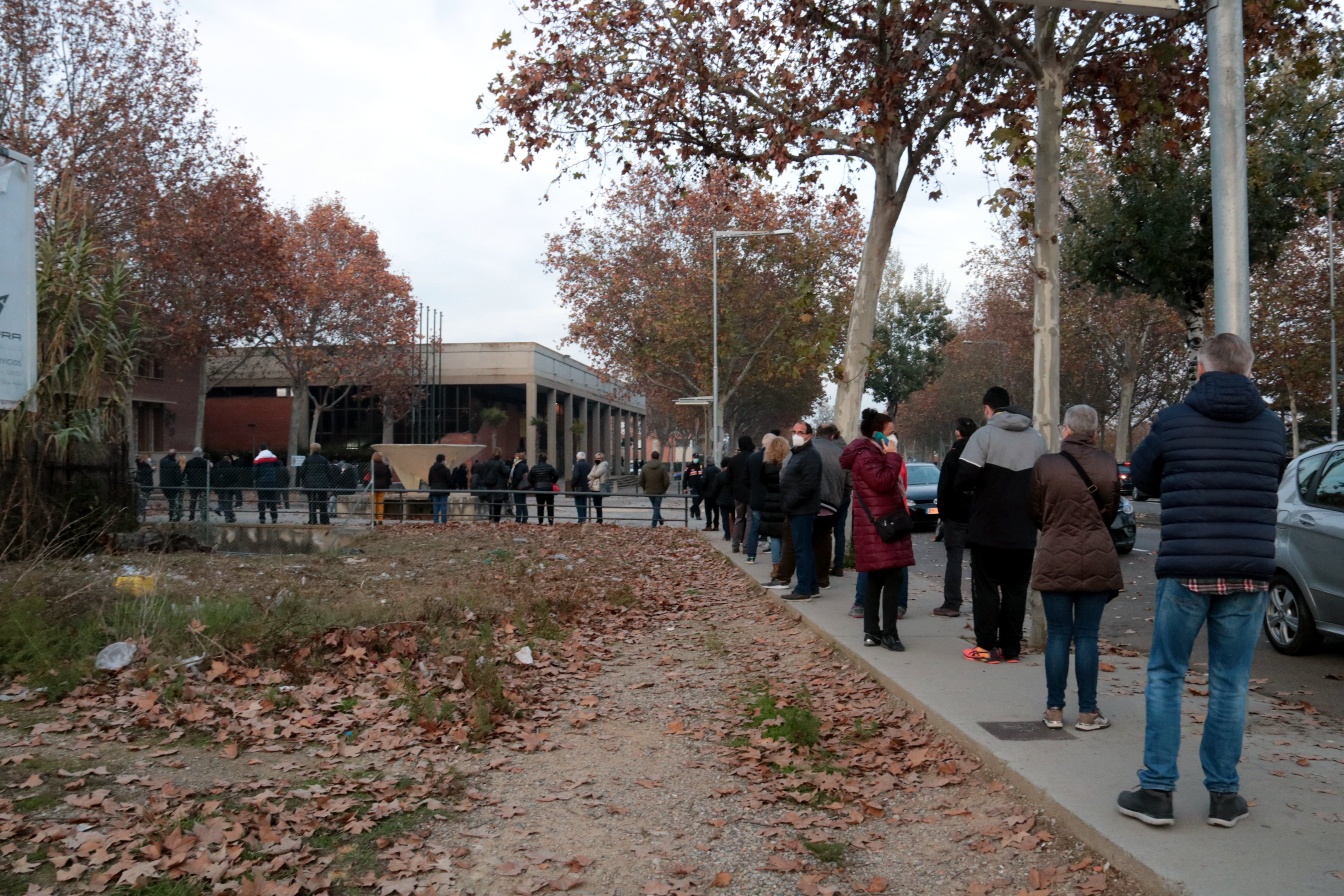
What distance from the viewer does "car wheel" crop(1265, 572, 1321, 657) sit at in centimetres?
816

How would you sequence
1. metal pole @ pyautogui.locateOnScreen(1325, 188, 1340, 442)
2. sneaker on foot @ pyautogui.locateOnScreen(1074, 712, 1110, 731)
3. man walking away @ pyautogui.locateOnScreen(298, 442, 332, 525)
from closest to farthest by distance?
sneaker on foot @ pyautogui.locateOnScreen(1074, 712, 1110, 731), man walking away @ pyautogui.locateOnScreen(298, 442, 332, 525), metal pole @ pyautogui.locateOnScreen(1325, 188, 1340, 442)

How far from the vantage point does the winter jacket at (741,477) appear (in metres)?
16.3

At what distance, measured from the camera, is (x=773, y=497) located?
13695 millimetres

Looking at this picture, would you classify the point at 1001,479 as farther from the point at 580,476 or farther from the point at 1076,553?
the point at 580,476

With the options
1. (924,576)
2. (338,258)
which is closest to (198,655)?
(924,576)

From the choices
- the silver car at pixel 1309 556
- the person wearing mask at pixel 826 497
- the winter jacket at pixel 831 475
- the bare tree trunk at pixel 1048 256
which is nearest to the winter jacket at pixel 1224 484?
the bare tree trunk at pixel 1048 256

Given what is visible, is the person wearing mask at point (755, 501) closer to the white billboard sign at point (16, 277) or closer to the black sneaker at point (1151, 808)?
the white billboard sign at point (16, 277)

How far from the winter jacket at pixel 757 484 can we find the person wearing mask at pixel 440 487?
31.2 feet

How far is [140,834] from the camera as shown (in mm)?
4281

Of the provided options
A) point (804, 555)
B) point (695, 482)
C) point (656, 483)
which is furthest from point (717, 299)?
point (804, 555)

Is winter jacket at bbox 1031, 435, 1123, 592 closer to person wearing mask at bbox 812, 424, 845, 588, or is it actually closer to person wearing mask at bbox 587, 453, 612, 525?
person wearing mask at bbox 812, 424, 845, 588

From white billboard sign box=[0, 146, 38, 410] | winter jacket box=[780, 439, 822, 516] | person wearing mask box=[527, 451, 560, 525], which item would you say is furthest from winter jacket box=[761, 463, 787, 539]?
person wearing mask box=[527, 451, 560, 525]

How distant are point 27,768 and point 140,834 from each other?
1.04 m

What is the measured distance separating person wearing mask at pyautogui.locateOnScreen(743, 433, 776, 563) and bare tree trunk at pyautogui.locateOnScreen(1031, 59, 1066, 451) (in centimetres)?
531
